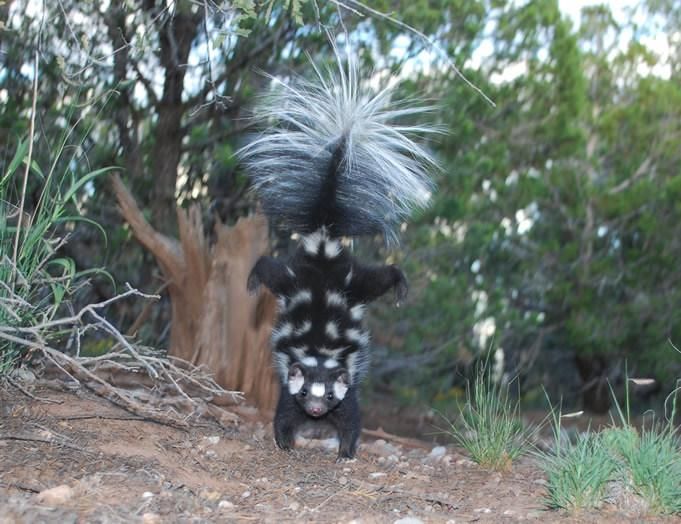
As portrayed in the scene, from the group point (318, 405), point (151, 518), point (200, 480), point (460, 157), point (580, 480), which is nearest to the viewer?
point (151, 518)

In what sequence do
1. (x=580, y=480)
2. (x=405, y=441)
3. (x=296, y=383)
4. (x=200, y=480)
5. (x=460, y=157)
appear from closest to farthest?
(x=580, y=480), (x=200, y=480), (x=296, y=383), (x=405, y=441), (x=460, y=157)

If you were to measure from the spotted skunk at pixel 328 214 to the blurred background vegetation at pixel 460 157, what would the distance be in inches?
19.2

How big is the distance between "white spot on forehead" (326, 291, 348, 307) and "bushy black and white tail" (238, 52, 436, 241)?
0.36 metres

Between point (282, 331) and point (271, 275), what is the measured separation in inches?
13.9

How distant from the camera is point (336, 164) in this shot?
16.5 feet

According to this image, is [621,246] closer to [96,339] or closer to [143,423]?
[96,339]

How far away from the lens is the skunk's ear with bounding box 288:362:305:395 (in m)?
5.03

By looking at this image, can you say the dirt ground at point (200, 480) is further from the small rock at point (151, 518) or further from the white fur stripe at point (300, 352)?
the white fur stripe at point (300, 352)

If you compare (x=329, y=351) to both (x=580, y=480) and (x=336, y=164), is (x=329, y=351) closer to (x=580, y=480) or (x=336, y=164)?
(x=336, y=164)

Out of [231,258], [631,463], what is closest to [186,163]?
[231,258]

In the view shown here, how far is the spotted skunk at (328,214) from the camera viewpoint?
496cm

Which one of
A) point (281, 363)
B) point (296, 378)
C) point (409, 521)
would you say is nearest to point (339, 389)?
point (296, 378)

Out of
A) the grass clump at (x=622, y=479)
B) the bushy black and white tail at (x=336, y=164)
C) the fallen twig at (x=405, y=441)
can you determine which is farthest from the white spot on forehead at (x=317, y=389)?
the grass clump at (x=622, y=479)

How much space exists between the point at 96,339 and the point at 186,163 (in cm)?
179
